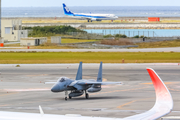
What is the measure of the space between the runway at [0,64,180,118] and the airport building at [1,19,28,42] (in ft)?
161

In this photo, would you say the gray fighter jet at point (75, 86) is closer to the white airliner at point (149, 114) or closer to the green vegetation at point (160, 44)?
the white airliner at point (149, 114)

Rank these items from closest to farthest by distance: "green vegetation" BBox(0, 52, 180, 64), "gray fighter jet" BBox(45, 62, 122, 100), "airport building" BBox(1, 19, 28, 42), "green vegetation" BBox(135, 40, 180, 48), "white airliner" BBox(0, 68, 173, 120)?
1. "white airliner" BBox(0, 68, 173, 120)
2. "gray fighter jet" BBox(45, 62, 122, 100)
3. "green vegetation" BBox(0, 52, 180, 64)
4. "green vegetation" BBox(135, 40, 180, 48)
5. "airport building" BBox(1, 19, 28, 42)

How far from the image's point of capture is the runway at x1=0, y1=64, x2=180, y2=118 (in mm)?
21938

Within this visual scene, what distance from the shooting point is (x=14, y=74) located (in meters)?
40.6

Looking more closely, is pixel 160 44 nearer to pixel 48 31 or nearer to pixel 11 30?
pixel 11 30

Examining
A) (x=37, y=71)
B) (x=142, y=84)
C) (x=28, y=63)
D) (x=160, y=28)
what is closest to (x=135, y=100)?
(x=142, y=84)

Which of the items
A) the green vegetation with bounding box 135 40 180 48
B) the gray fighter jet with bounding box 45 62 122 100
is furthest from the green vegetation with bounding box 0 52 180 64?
the gray fighter jet with bounding box 45 62 122 100

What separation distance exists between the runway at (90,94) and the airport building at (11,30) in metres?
49.2

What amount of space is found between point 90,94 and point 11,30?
2841 inches

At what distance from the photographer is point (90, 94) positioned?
2900 centimetres

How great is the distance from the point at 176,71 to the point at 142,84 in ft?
35.3

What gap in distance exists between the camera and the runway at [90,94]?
21.9m

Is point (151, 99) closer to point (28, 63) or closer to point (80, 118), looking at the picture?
point (80, 118)

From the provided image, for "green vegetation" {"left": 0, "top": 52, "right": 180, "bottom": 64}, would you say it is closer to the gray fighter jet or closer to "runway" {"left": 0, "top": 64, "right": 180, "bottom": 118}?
"runway" {"left": 0, "top": 64, "right": 180, "bottom": 118}
